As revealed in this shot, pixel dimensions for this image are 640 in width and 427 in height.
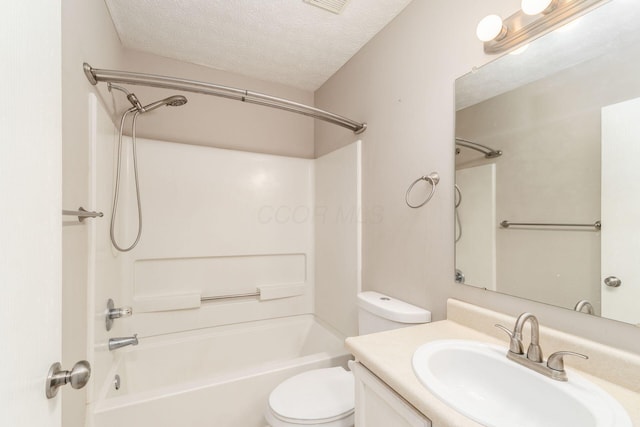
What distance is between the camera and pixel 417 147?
1357 mm

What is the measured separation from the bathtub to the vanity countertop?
0.82 m

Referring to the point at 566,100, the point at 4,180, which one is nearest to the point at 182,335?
the point at 4,180

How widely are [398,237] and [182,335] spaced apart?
5.64 ft

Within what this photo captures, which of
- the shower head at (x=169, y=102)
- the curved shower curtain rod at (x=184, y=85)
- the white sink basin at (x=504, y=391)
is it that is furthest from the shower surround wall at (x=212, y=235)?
the white sink basin at (x=504, y=391)

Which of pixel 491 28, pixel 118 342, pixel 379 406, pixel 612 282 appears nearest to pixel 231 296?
pixel 118 342

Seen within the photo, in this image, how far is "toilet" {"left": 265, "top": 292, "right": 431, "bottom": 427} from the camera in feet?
3.75

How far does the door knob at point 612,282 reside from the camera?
2.40 ft

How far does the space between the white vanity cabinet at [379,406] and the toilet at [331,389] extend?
30 centimetres

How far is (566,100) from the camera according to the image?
85 cm

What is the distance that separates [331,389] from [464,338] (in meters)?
0.72

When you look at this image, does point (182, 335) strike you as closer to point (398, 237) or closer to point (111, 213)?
point (111, 213)

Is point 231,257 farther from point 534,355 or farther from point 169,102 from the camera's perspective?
point 534,355

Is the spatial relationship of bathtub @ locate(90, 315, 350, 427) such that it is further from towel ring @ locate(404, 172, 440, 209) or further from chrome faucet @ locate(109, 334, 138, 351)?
towel ring @ locate(404, 172, 440, 209)

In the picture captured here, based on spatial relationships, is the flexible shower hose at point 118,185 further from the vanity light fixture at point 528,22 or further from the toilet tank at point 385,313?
the vanity light fixture at point 528,22
